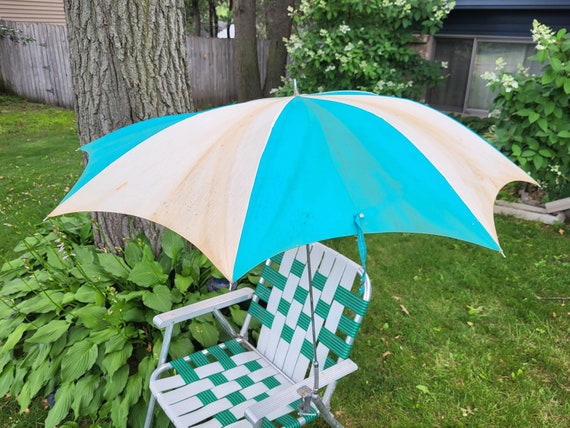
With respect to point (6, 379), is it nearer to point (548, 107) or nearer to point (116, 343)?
point (116, 343)

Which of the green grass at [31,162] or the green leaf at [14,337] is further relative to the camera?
the green grass at [31,162]

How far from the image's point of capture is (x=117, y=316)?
2611 millimetres

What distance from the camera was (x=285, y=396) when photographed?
6.17ft

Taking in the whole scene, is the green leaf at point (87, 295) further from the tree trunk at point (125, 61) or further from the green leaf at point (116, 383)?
the tree trunk at point (125, 61)

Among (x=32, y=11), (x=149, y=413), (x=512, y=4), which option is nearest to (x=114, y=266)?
(x=149, y=413)

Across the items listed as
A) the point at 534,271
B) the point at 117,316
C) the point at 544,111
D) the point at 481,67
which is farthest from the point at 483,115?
the point at 117,316

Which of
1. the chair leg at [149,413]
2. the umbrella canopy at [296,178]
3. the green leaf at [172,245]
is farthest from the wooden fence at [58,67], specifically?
the umbrella canopy at [296,178]

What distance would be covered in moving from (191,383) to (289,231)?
1.43 meters

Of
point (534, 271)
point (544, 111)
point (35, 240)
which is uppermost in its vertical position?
point (544, 111)

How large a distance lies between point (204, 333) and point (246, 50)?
839 cm

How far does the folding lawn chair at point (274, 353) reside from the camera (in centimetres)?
206

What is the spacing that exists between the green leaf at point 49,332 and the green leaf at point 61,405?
0.97 ft

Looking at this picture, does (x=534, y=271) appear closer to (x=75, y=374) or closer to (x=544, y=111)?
(x=544, y=111)

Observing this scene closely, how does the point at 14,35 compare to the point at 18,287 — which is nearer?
the point at 18,287
